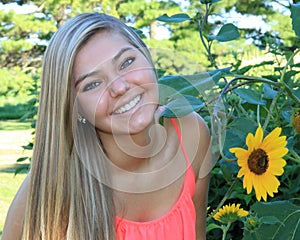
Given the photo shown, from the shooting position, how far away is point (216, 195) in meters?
1.55

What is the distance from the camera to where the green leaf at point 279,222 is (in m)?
1.02

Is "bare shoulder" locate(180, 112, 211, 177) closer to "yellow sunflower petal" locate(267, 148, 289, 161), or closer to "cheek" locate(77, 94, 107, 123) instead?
"cheek" locate(77, 94, 107, 123)

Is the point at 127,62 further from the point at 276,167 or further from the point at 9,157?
the point at 9,157

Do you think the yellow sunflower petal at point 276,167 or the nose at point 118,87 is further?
the nose at point 118,87

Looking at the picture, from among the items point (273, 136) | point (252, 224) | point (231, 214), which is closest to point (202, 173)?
point (231, 214)

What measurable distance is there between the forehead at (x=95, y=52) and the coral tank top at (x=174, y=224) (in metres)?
0.29

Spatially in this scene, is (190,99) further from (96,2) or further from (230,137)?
(96,2)

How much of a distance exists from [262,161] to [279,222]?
0.48 ft

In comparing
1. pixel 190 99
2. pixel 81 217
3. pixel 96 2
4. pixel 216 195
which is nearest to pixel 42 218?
pixel 81 217

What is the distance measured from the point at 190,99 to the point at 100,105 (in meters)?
0.26

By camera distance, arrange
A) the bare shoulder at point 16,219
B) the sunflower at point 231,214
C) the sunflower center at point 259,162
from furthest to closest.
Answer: the bare shoulder at point 16,219, the sunflower at point 231,214, the sunflower center at point 259,162

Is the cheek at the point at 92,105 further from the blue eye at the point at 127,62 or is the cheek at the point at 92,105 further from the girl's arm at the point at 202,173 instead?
the girl's arm at the point at 202,173

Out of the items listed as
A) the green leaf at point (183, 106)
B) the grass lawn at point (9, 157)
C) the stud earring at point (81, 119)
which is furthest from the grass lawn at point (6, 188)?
the green leaf at point (183, 106)

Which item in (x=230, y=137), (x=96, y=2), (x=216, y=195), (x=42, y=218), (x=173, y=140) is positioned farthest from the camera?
(x=96, y=2)
